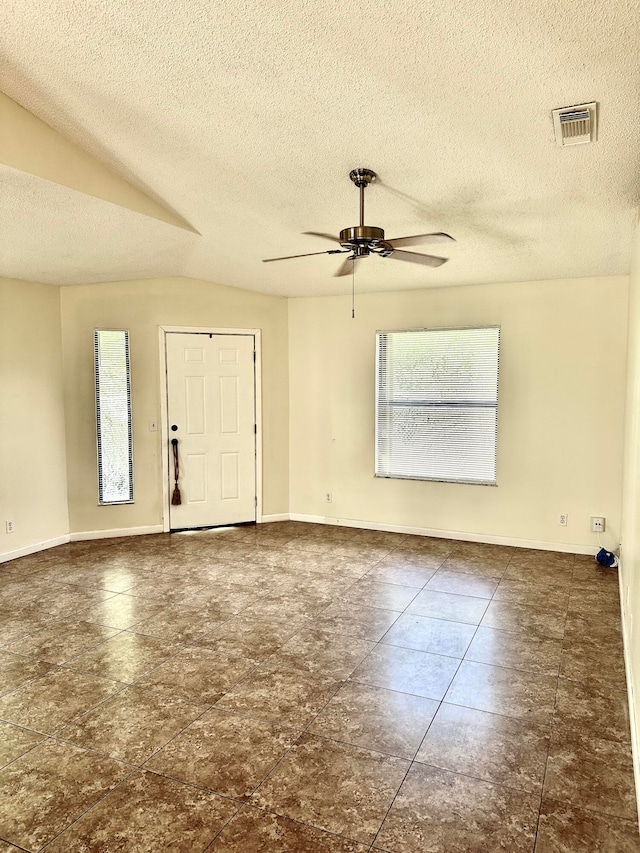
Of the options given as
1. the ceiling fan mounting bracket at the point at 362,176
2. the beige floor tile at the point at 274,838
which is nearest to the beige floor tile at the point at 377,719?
the beige floor tile at the point at 274,838

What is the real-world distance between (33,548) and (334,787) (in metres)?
4.06

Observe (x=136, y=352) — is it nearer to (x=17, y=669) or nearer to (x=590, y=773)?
(x=17, y=669)

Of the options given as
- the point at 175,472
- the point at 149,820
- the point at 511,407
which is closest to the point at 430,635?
the point at 149,820

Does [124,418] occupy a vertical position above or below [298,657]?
above

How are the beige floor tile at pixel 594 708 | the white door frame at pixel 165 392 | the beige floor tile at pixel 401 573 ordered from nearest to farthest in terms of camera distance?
the beige floor tile at pixel 594 708
the beige floor tile at pixel 401 573
the white door frame at pixel 165 392

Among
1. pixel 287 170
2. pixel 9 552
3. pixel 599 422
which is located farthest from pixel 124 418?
pixel 599 422

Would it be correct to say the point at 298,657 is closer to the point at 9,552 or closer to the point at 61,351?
the point at 9,552

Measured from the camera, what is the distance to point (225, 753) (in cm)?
237

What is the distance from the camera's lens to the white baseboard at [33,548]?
195 inches

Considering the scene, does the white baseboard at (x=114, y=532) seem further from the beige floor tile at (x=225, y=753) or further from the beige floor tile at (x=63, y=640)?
the beige floor tile at (x=225, y=753)

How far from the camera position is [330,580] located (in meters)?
4.48

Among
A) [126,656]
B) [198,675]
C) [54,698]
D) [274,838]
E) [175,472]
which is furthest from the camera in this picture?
[175,472]

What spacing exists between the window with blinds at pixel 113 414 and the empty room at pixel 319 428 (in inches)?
1.4

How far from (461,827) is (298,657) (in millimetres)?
1383
